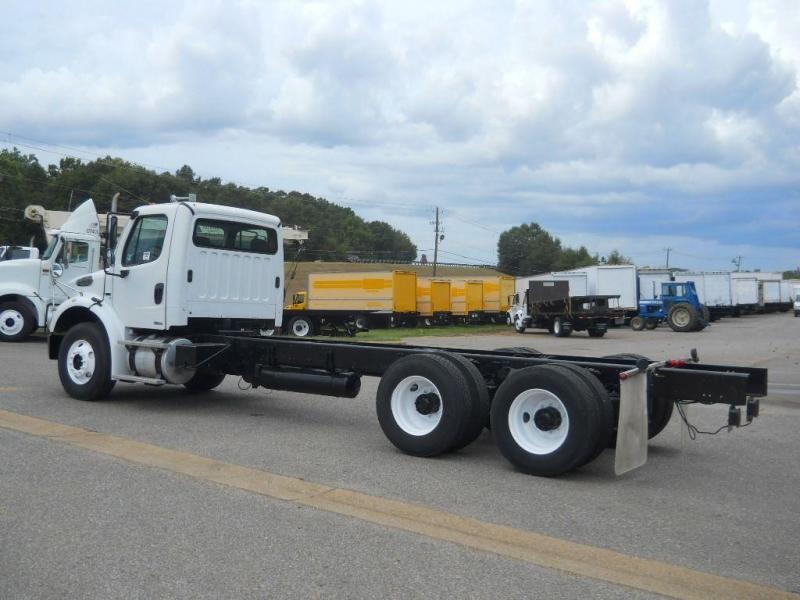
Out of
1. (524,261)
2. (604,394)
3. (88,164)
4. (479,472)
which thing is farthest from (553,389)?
(524,261)

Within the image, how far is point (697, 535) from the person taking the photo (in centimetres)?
542

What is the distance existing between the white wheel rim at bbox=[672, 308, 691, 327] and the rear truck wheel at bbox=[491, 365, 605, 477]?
35.4m

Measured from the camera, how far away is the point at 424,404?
7.66 m

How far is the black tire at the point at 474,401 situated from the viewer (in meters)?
7.39

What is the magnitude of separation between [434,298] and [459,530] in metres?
37.8

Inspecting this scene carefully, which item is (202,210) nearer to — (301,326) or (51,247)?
(51,247)

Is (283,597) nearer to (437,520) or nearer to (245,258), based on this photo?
(437,520)

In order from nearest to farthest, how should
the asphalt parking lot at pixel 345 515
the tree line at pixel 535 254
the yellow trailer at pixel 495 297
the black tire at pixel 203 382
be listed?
the asphalt parking lot at pixel 345 515 → the black tire at pixel 203 382 → the yellow trailer at pixel 495 297 → the tree line at pixel 535 254

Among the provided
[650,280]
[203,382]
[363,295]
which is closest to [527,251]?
[650,280]

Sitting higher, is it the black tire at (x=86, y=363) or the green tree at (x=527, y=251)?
the green tree at (x=527, y=251)

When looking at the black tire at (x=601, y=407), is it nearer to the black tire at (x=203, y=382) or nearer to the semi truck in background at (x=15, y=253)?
the black tire at (x=203, y=382)

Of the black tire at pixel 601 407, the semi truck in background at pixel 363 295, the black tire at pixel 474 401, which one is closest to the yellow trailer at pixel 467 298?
the semi truck in background at pixel 363 295

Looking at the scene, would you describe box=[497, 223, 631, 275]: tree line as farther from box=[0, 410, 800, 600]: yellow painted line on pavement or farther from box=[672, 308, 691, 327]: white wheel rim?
box=[0, 410, 800, 600]: yellow painted line on pavement

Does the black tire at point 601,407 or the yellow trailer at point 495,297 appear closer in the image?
the black tire at point 601,407
